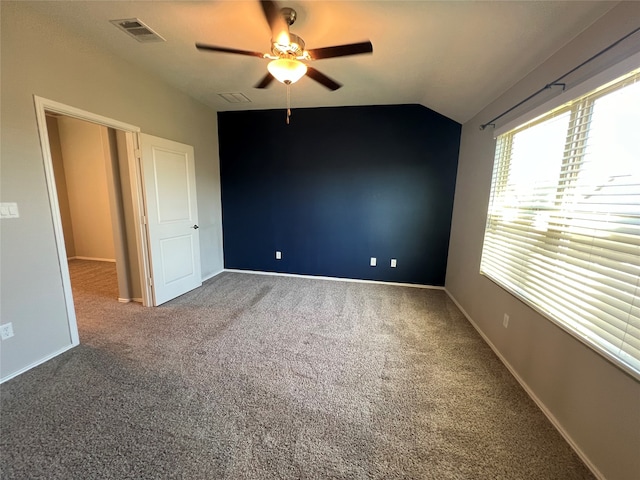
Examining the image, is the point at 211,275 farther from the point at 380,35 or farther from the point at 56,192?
the point at 380,35

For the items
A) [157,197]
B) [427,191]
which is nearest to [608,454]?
[427,191]

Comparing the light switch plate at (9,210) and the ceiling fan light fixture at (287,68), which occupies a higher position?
the ceiling fan light fixture at (287,68)

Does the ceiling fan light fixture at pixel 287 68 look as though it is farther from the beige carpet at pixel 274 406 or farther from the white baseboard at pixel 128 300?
the white baseboard at pixel 128 300

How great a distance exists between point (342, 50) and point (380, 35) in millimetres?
588

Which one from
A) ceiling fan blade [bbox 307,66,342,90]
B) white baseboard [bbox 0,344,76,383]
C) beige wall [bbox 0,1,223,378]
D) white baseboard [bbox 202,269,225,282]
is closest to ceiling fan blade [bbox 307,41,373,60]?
ceiling fan blade [bbox 307,66,342,90]

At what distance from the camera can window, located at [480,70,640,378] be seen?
1253mm

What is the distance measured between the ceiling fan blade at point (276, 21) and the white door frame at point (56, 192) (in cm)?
184

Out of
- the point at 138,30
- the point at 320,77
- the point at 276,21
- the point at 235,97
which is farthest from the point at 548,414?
the point at 235,97

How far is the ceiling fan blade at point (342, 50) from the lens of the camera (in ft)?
5.52

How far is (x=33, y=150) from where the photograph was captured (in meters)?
1.92

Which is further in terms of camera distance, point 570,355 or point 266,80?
point 266,80

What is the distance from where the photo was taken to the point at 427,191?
3.77 metres

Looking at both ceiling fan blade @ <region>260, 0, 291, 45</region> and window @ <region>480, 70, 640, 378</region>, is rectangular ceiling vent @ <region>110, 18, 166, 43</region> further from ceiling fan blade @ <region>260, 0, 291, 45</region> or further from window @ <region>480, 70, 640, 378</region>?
window @ <region>480, 70, 640, 378</region>

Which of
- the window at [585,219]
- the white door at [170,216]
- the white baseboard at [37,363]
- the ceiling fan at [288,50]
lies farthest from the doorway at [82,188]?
the window at [585,219]
